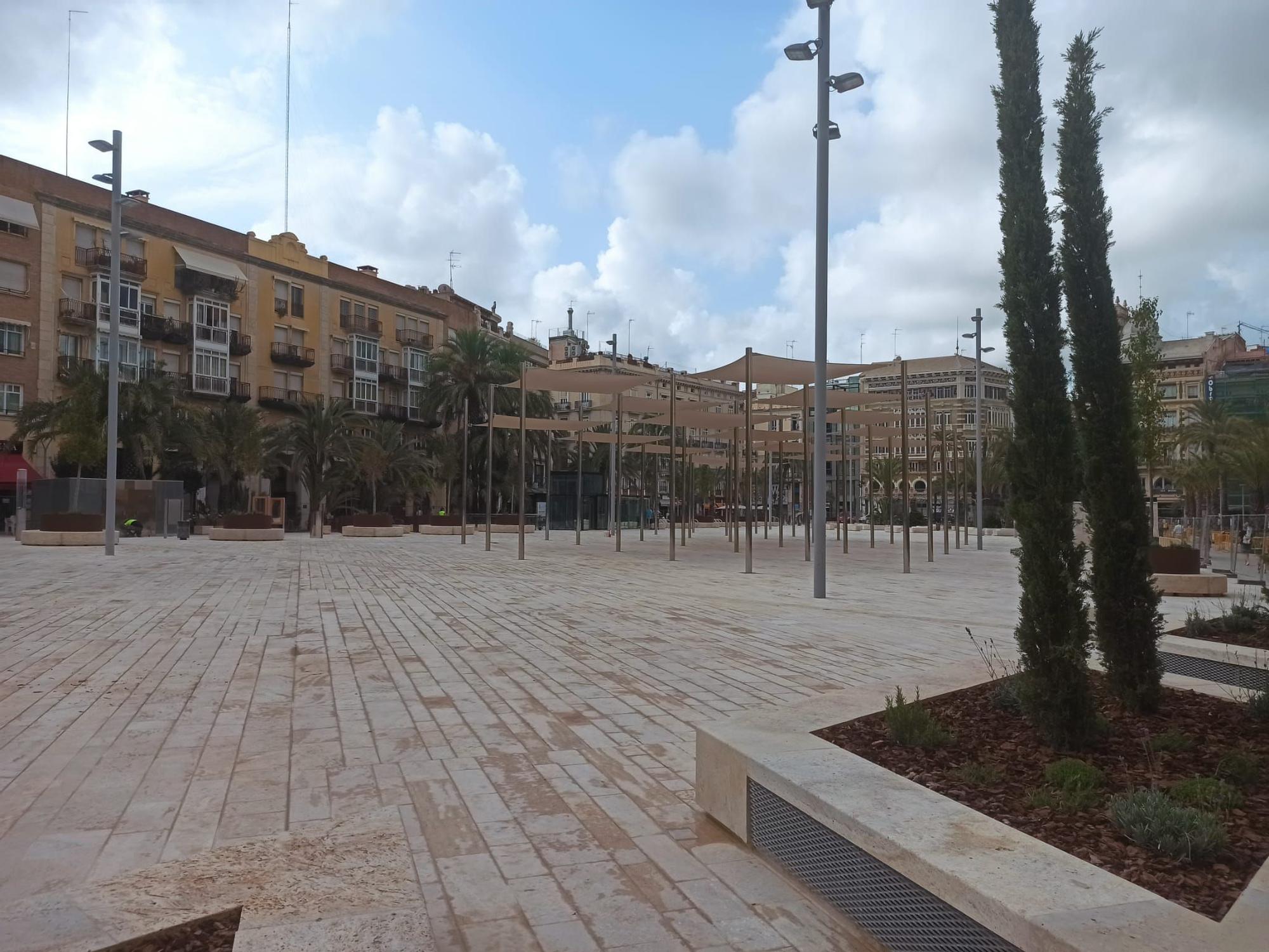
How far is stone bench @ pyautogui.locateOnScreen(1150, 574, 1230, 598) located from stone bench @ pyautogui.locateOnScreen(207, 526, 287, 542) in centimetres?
2642

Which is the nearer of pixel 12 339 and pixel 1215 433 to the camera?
pixel 1215 433

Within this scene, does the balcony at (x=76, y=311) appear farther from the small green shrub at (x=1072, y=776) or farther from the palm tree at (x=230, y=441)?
the small green shrub at (x=1072, y=776)

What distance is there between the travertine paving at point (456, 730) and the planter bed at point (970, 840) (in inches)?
8.1

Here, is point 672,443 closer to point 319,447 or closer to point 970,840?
point 970,840

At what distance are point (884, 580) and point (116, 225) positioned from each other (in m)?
18.9

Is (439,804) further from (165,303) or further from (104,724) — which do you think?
(165,303)

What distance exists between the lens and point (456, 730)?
5.71 m

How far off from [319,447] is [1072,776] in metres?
43.6

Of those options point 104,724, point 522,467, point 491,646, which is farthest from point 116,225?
point 104,724

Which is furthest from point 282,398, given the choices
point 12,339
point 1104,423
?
point 1104,423

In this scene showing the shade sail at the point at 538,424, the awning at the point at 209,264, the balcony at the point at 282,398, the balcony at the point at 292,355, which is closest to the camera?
the shade sail at the point at 538,424

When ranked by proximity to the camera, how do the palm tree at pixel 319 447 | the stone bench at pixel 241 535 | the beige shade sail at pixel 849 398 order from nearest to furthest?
the beige shade sail at pixel 849 398 → the stone bench at pixel 241 535 → the palm tree at pixel 319 447

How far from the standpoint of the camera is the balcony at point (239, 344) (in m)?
49.3

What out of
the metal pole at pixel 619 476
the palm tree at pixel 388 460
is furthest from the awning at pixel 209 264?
the metal pole at pixel 619 476
